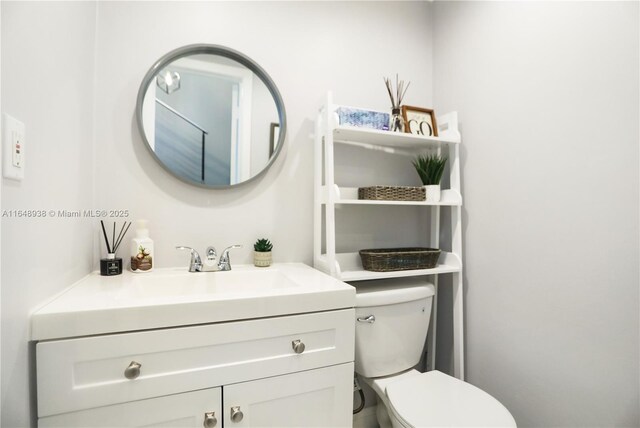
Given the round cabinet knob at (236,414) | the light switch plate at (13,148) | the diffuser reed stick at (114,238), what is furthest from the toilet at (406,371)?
the light switch plate at (13,148)

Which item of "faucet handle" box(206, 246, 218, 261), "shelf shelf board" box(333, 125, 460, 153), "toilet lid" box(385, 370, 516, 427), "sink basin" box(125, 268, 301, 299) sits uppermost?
"shelf shelf board" box(333, 125, 460, 153)

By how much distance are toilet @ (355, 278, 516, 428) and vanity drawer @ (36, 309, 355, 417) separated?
27 cm

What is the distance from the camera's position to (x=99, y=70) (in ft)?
3.93

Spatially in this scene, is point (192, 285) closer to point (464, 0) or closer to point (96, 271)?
point (96, 271)

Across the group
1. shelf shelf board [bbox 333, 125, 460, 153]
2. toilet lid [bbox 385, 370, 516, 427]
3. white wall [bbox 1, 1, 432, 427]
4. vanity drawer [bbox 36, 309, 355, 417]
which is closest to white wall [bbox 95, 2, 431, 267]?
white wall [bbox 1, 1, 432, 427]

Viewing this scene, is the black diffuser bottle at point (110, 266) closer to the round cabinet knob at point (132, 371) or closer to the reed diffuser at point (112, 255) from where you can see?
the reed diffuser at point (112, 255)

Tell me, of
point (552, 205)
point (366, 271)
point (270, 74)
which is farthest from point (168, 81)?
point (552, 205)

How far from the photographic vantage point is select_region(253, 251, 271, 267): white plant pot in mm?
1339

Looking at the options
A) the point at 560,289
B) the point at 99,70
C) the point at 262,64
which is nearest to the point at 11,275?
the point at 99,70

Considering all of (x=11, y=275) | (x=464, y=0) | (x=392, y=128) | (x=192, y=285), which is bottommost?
(x=192, y=285)

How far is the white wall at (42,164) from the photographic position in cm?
65

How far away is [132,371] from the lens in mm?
779

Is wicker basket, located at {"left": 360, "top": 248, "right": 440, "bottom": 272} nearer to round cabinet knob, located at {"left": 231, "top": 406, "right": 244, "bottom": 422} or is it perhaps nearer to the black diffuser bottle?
round cabinet knob, located at {"left": 231, "top": 406, "right": 244, "bottom": 422}

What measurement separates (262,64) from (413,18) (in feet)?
3.10
